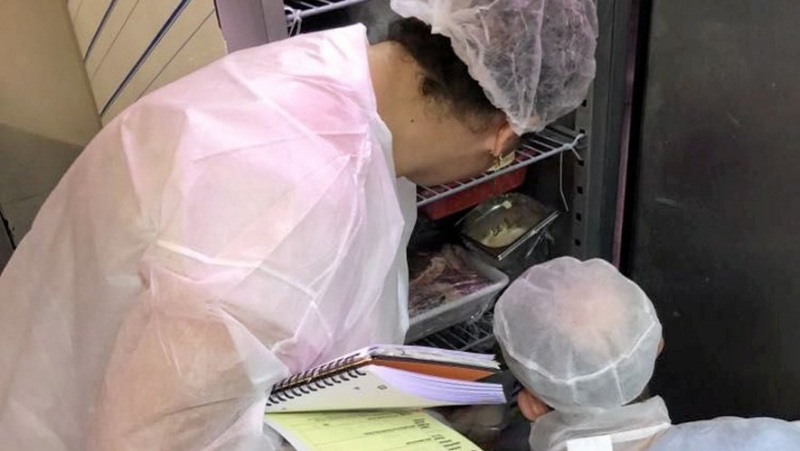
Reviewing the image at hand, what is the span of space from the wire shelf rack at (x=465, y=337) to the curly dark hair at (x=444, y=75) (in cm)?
61

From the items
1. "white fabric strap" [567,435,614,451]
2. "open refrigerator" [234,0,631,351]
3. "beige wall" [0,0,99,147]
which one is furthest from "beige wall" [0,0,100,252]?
"white fabric strap" [567,435,614,451]

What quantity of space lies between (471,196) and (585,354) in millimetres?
392

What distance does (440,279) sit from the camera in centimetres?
147

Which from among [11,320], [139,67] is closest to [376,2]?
[139,67]

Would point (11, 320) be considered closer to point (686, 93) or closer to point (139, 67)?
point (139, 67)

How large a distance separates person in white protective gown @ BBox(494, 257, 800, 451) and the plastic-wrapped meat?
250mm

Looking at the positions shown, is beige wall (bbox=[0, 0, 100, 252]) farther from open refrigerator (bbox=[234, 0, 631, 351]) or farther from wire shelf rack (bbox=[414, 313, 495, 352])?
wire shelf rack (bbox=[414, 313, 495, 352])

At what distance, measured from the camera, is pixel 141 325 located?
30.6 inches

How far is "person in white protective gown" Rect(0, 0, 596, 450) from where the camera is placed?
0.76 metres

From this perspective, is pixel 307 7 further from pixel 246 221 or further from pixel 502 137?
pixel 246 221

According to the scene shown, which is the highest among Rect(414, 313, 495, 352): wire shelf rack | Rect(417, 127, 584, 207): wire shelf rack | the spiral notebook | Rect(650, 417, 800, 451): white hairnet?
the spiral notebook

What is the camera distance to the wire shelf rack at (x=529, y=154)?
1289mm

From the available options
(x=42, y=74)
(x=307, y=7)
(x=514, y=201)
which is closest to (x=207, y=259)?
(x=307, y=7)

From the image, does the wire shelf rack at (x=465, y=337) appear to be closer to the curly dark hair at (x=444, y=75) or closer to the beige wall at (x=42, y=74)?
the curly dark hair at (x=444, y=75)
